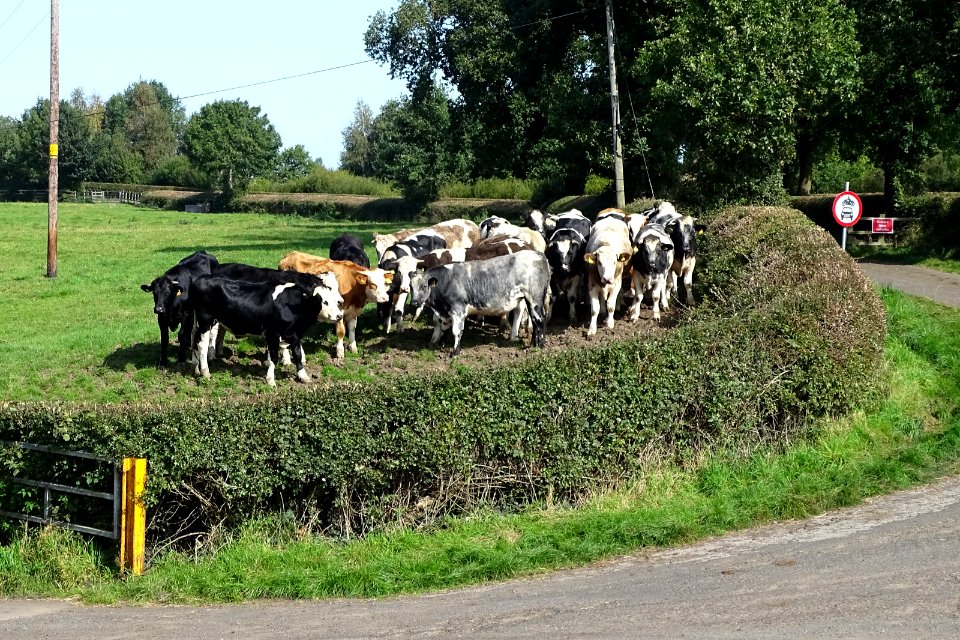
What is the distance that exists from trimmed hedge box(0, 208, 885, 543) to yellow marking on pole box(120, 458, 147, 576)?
0.12 meters

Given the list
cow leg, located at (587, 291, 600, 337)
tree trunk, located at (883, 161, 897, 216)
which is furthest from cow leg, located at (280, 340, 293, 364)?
tree trunk, located at (883, 161, 897, 216)

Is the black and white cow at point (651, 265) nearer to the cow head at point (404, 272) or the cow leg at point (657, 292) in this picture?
the cow leg at point (657, 292)

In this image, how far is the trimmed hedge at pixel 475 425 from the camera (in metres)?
11.6

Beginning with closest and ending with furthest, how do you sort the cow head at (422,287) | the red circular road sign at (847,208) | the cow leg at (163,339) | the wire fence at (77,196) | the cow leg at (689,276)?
1. the cow leg at (163,339)
2. the cow head at (422,287)
3. the cow leg at (689,276)
4. the red circular road sign at (847,208)
5. the wire fence at (77,196)

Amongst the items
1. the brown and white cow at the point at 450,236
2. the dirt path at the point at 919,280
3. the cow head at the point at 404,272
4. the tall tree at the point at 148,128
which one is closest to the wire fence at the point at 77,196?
the tall tree at the point at 148,128

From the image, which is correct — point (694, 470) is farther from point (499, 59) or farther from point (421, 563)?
point (499, 59)

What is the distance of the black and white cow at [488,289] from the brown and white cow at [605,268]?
1.06 metres

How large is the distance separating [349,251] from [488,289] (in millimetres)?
5472

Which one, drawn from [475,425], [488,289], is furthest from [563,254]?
[475,425]

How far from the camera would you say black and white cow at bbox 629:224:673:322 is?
20.2 meters

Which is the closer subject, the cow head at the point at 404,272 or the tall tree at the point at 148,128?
the cow head at the point at 404,272

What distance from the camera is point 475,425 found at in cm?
1227

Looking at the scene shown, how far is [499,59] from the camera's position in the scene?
55.3m

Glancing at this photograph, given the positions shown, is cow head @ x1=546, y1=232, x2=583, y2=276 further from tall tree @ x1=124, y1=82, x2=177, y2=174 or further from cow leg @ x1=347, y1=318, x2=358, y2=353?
tall tree @ x1=124, y1=82, x2=177, y2=174
